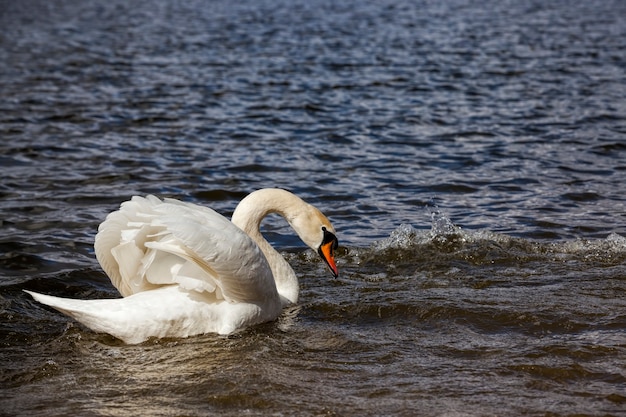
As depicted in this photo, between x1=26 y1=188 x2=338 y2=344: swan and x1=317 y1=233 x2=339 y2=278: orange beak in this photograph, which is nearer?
x1=26 y1=188 x2=338 y2=344: swan

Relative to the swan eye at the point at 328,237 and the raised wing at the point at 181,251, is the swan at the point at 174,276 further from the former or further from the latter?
the swan eye at the point at 328,237

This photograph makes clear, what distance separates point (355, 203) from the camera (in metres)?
10.3

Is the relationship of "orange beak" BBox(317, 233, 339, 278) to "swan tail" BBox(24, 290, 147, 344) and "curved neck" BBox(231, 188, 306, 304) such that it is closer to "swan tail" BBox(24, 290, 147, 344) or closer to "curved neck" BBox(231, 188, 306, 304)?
"curved neck" BBox(231, 188, 306, 304)

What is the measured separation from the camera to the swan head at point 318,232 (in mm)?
7113

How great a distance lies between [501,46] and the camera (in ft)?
71.9

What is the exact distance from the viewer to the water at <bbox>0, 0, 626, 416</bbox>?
18.2ft

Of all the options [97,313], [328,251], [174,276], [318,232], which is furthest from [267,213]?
[97,313]

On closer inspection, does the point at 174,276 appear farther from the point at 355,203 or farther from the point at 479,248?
the point at 355,203

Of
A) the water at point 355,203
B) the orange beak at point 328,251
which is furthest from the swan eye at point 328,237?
the water at point 355,203

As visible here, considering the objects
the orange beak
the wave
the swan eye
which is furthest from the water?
the swan eye

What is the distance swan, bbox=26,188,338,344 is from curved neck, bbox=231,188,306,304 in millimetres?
391

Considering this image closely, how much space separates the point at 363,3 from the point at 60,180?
86.0ft

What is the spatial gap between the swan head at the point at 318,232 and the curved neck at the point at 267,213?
10cm

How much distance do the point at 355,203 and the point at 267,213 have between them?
10.6ft
